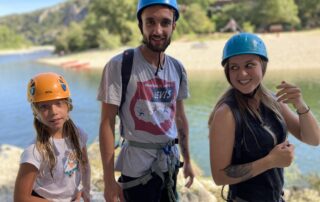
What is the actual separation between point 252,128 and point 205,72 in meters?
25.4

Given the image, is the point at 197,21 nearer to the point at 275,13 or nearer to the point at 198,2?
the point at 198,2

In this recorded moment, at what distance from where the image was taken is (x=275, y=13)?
48250 millimetres

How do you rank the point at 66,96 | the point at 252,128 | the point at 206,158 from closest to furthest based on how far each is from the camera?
the point at 252,128 < the point at 66,96 < the point at 206,158

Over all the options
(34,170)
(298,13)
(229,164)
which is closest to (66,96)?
(34,170)

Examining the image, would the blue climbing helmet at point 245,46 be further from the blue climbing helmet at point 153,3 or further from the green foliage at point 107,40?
the green foliage at point 107,40

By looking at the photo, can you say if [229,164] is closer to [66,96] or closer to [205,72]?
[66,96]

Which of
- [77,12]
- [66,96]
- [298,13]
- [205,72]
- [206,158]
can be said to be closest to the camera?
[66,96]

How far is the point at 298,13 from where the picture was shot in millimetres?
50656

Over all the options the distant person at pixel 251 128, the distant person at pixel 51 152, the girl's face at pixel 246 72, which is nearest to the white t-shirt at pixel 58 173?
the distant person at pixel 51 152

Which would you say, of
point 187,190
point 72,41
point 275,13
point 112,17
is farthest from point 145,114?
point 72,41

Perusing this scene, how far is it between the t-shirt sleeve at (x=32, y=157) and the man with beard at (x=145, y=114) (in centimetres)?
45

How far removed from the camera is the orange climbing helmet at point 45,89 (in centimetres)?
238

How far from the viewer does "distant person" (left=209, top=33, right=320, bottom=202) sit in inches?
78.7

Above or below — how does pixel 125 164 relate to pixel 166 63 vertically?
below
